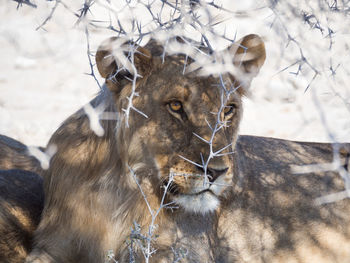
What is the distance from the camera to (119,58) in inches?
115

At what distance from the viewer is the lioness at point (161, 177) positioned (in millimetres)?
3008

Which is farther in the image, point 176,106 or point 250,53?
point 250,53

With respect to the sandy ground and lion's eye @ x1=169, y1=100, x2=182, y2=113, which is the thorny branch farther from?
the sandy ground

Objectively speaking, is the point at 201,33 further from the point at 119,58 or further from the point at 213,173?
the point at 213,173

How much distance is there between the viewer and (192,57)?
9.88 feet

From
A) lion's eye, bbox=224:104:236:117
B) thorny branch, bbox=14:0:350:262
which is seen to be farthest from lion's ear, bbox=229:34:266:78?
lion's eye, bbox=224:104:236:117

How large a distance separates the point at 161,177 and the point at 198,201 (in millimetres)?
251

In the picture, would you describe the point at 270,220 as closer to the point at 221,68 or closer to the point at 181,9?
the point at 221,68

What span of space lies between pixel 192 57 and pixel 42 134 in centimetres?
429

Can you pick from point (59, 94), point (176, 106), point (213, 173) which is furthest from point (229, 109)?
point (59, 94)

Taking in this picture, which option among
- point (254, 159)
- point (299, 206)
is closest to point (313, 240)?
point (299, 206)

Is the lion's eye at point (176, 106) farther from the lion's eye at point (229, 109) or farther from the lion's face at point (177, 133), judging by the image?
the lion's eye at point (229, 109)

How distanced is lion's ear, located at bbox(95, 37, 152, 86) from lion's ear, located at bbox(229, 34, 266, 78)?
55cm

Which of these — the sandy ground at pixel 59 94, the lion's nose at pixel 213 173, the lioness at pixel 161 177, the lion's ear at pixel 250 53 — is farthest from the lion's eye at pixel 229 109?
the sandy ground at pixel 59 94
